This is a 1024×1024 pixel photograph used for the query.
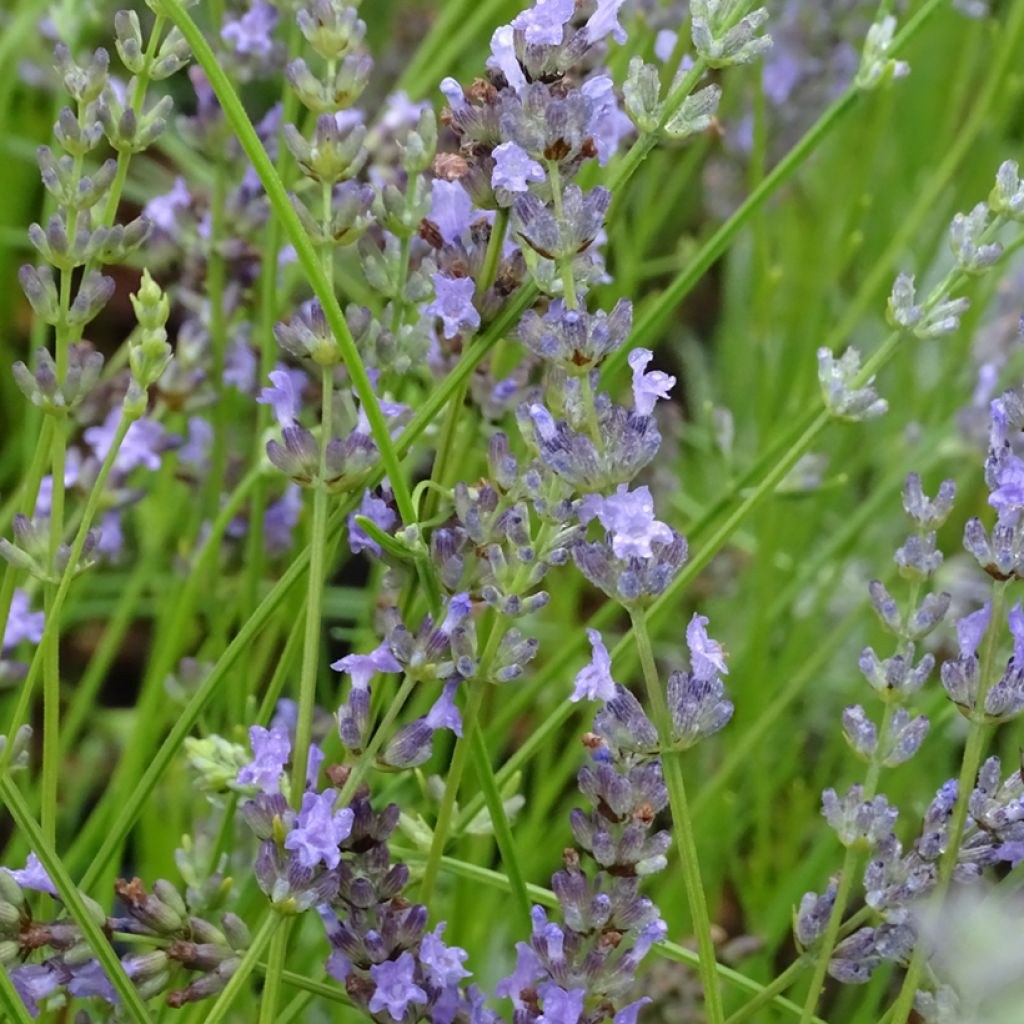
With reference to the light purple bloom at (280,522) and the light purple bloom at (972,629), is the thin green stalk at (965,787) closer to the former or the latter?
Result: the light purple bloom at (972,629)

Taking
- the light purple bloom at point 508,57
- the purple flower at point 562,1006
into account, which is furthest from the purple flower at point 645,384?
the purple flower at point 562,1006

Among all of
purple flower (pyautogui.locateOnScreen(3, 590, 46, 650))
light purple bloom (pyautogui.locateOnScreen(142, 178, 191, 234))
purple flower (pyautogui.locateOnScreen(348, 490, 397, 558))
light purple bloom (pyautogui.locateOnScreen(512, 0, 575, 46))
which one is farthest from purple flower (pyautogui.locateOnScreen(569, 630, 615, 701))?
light purple bloom (pyautogui.locateOnScreen(142, 178, 191, 234))

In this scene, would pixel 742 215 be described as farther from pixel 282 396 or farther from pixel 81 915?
pixel 81 915

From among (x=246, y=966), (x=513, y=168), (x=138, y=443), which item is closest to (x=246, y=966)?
(x=246, y=966)

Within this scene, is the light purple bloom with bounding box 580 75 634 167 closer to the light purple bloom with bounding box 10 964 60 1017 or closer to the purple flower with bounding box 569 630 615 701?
the purple flower with bounding box 569 630 615 701

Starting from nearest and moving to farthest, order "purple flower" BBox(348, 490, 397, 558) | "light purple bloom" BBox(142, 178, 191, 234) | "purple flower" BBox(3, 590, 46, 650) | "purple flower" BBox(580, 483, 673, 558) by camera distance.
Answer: "purple flower" BBox(580, 483, 673, 558)
"purple flower" BBox(348, 490, 397, 558)
"purple flower" BBox(3, 590, 46, 650)
"light purple bloom" BBox(142, 178, 191, 234)

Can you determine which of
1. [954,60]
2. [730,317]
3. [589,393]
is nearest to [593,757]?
[589,393]
